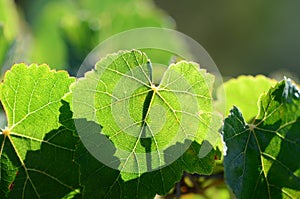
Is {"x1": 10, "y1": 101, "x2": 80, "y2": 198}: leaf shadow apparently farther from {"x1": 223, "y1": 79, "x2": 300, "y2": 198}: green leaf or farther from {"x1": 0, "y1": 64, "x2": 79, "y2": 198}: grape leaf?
{"x1": 223, "y1": 79, "x2": 300, "y2": 198}: green leaf

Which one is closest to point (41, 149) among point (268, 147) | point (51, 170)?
point (51, 170)

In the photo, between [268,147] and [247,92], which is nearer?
[268,147]

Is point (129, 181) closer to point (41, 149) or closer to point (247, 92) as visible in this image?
point (41, 149)

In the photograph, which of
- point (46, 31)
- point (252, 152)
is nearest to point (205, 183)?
point (252, 152)

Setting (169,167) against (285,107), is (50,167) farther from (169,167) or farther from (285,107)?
(285,107)

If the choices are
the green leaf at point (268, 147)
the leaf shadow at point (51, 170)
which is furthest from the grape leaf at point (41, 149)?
the green leaf at point (268, 147)

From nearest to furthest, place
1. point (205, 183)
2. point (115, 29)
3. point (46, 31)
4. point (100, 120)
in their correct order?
point (100, 120)
point (205, 183)
point (115, 29)
point (46, 31)

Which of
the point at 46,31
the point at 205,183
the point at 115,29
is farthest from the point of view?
the point at 46,31
